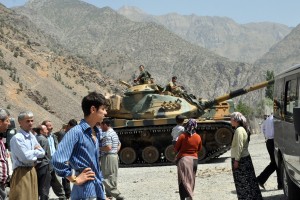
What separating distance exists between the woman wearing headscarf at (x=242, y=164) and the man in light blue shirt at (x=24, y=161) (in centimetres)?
317

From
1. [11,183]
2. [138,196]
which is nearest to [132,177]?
[138,196]

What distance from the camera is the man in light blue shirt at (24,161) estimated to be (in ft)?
21.7

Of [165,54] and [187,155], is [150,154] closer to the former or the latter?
[187,155]

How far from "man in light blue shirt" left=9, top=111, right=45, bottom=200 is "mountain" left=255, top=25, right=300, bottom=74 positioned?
154892 millimetres

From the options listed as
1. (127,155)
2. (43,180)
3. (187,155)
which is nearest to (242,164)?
(187,155)

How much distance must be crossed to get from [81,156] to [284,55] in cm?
17380

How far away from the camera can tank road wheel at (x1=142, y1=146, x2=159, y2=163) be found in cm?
1920

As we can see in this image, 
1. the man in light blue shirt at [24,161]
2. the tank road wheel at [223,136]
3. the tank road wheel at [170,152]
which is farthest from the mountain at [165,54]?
the man in light blue shirt at [24,161]

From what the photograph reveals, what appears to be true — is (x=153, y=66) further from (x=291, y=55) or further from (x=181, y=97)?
(x=181, y=97)

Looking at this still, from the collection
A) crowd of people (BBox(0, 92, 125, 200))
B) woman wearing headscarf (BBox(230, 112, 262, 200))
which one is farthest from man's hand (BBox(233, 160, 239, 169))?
crowd of people (BBox(0, 92, 125, 200))

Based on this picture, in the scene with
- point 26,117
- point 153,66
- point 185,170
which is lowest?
point 185,170

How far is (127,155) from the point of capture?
64.0 ft

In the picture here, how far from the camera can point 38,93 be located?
1633 inches

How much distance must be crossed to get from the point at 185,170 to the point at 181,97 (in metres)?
11.2
